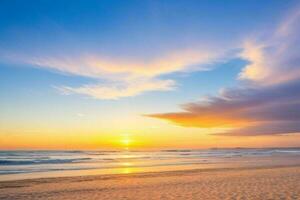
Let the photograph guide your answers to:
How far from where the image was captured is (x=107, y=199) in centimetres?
1512

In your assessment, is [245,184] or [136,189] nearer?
[136,189]

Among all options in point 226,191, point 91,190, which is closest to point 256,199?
point 226,191

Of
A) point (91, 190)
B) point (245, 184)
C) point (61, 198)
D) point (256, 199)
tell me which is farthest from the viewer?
point (245, 184)

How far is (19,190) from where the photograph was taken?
1784 centimetres

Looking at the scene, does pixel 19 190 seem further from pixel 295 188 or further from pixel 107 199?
pixel 295 188

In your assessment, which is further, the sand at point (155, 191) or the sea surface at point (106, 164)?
the sea surface at point (106, 164)

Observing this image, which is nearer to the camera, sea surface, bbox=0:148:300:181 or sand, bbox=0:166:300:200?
sand, bbox=0:166:300:200

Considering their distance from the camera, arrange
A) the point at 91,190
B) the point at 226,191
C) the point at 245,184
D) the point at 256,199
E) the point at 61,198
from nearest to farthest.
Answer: the point at 256,199 → the point at 61,198 → the point at 226,191 → the point at 91,190 → the point at 245,184

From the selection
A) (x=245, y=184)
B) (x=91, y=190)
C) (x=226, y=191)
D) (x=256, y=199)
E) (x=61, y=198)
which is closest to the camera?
(x=256, y=199)

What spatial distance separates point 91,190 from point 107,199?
3.00 meters

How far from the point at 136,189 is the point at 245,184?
635 centimetres

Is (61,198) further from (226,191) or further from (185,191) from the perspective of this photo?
(226,191)

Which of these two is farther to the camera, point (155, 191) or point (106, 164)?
point (106, 164)

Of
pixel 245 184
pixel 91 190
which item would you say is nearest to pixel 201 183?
pixel 245 184
